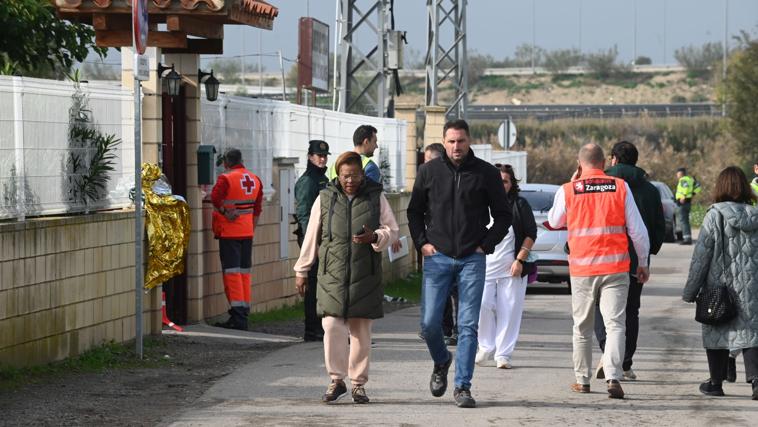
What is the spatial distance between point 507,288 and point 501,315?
27 cm

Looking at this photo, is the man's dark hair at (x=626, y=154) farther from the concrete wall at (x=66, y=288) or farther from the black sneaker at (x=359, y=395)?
the concrete wall at (x=66, y=288)

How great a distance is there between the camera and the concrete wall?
37.4ft

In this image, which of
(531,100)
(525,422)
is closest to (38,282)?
(525,422)

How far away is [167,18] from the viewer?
14734mm

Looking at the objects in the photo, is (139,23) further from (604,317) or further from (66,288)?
(604,317)

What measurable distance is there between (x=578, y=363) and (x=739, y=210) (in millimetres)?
1614

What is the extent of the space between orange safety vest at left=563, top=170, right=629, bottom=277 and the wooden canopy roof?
4.87 m

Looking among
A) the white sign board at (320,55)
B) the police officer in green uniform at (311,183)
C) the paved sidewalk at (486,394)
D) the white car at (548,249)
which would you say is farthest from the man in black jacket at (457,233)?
the white sign board at (320,55)

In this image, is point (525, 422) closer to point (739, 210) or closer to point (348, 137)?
point (739, 210)

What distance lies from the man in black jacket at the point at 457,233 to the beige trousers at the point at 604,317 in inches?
36.2

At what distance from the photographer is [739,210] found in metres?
11.3

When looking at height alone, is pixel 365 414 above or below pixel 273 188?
below

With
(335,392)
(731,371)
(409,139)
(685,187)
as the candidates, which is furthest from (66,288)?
(685,187)

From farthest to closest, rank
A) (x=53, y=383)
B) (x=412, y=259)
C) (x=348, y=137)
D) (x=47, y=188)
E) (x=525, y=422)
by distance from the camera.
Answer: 1. (x=412, y=259)
2. (x=348, y=137)
3. (x=47, y=188)
4. (x=53, y=383)
5. (x=525, y=422)
